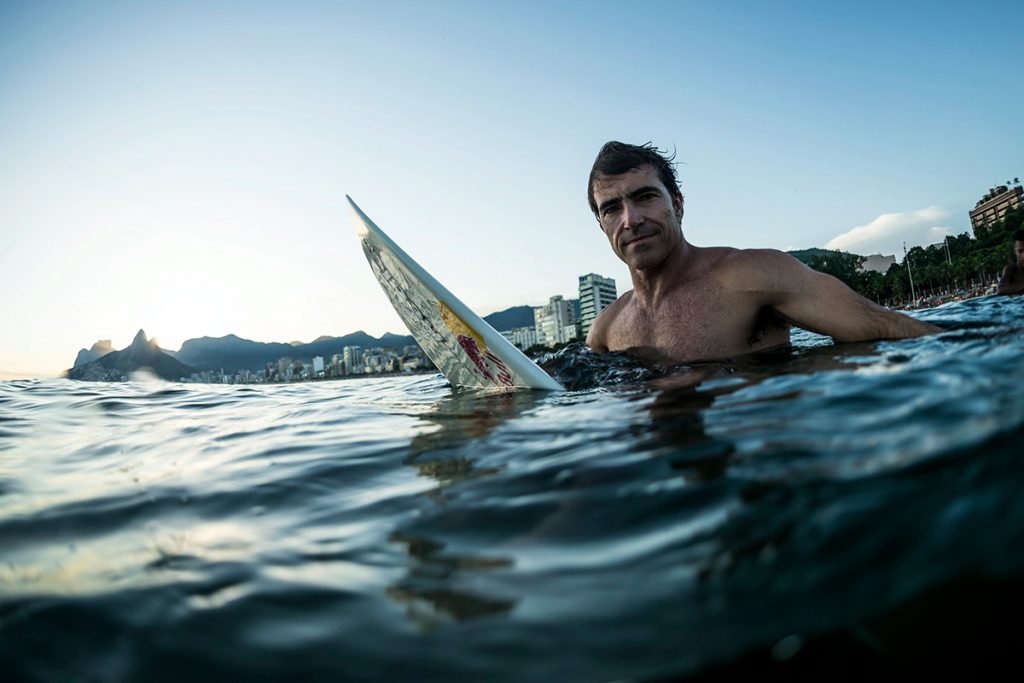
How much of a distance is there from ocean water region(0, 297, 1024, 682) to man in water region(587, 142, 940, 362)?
75.6 inches

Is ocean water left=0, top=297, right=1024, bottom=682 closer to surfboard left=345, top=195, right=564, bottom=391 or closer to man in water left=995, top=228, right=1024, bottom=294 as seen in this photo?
surfboard left=345, top=195, right=564, bottom=391

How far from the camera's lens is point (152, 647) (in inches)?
45.2

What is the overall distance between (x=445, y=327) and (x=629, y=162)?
2.60 m

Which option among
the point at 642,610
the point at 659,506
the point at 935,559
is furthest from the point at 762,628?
the point at 659,506

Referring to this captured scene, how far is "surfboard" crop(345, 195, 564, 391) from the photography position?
465cm

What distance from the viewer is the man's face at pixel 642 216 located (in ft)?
18.2

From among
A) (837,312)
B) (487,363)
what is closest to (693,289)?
(837,312)

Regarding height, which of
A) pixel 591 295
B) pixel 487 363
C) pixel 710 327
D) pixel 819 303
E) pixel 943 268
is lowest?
pixel 487 363

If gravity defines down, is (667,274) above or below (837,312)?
above

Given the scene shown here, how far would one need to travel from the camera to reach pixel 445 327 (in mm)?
5250

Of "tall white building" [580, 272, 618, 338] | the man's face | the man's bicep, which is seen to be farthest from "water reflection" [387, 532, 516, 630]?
"tall white building" [580, 272, 618, 338]

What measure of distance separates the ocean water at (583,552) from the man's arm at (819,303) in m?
1.82

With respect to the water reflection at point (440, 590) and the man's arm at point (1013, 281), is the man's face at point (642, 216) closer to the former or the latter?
the water reflection at point (440, 590)

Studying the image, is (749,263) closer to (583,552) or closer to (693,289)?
(693,289)
